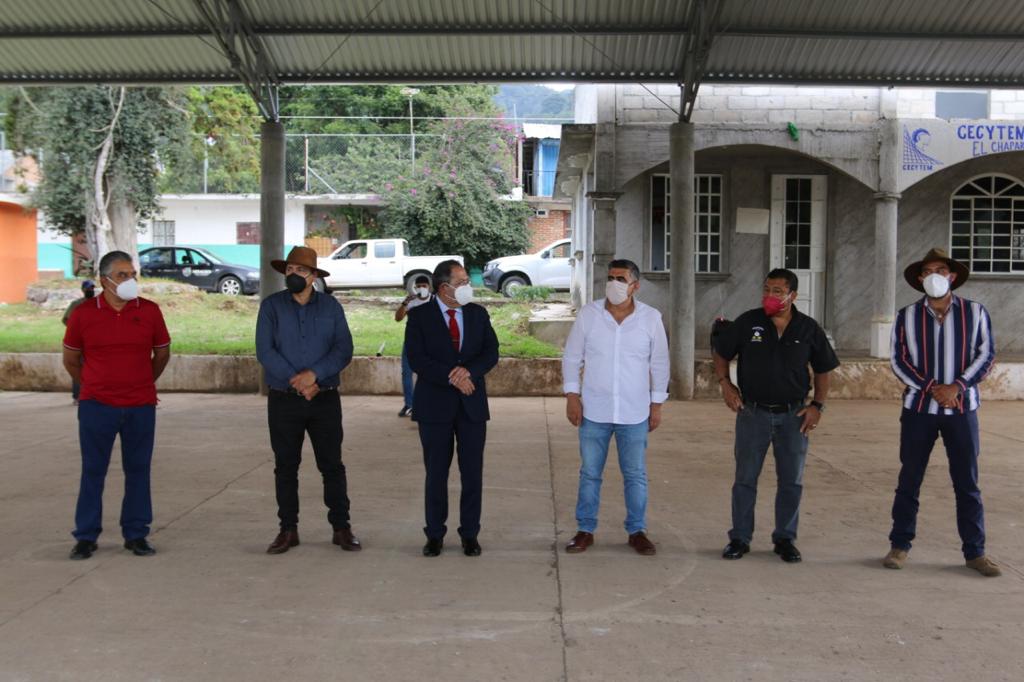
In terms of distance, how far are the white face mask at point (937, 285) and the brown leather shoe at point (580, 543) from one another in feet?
8.16

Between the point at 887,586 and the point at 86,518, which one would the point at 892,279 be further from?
the point at 86,518

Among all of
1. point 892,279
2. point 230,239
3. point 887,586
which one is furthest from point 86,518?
point 230,239

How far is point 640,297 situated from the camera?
660 inches

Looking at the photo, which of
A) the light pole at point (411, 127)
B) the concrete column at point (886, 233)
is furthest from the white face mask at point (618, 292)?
the light pole at point (411, 127)

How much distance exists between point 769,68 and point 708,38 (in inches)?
77.4

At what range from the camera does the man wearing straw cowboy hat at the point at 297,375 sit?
6.23m

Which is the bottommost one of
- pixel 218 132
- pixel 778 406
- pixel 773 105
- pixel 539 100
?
pixel 778 406

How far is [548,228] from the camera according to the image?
32500 millimetres

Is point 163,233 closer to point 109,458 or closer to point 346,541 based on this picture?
point 109,458

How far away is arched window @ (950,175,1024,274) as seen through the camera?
1725 centimetres

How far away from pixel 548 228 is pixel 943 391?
27048 millimetres

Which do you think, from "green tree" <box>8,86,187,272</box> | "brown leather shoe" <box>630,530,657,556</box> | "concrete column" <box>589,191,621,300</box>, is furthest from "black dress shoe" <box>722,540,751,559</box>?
"green tree" <box>8,86,187,272</box>

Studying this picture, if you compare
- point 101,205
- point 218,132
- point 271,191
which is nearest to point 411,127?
point 218,132

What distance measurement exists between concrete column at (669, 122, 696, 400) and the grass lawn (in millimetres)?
2258
